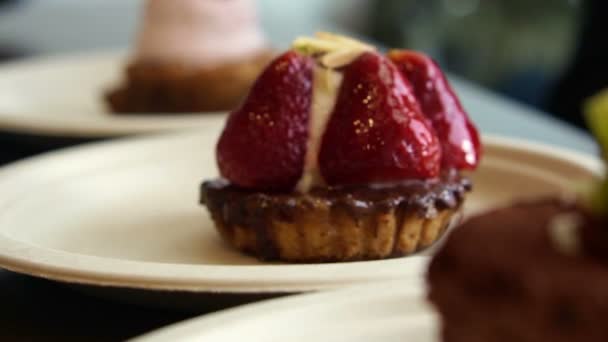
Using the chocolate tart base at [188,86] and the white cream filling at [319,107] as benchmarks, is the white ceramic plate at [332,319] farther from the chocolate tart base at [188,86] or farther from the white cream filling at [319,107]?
the chocolate tart base at [188,86]

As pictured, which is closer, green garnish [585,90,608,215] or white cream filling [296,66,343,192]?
green garnish [585,90,608,215]

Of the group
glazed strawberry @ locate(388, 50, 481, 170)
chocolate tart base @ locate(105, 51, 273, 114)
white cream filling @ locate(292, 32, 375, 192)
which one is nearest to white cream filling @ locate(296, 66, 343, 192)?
white cream filling @ locate(292, 32, 375, 192)

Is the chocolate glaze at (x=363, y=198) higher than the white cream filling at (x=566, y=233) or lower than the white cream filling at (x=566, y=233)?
lower

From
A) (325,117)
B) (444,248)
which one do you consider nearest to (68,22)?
(325,117)

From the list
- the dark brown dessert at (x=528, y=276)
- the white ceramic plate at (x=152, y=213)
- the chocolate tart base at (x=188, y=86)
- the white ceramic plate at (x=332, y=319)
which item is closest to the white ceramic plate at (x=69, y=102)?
the chocolate tart base at (x=188, y=86)

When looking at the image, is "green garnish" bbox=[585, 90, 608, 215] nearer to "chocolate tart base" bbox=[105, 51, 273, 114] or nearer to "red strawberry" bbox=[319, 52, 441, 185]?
"red strawberry" bbox=[319, 52, 441, 185]

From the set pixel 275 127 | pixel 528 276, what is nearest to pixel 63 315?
pixel 275 127

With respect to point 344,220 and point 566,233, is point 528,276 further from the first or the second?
point 344,220
